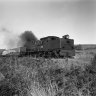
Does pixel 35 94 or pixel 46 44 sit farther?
pixel 46 44

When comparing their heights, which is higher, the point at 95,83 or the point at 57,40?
Result: the point at 57,40

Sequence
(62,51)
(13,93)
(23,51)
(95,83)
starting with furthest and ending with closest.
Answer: (23,51) → (62,51) → (95,83) → (13,93)

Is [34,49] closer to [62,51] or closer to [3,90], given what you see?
[62,51]

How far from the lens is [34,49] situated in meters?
23.0

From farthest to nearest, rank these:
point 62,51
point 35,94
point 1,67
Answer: point 62,51
point 1,67
point 35,94

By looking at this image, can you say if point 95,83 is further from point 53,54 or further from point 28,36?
point 28,36

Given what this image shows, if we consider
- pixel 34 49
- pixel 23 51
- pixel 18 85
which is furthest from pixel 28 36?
pixel 18 85

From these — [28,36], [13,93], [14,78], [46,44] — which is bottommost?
[13,93]

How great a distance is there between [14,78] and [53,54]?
13.5 m

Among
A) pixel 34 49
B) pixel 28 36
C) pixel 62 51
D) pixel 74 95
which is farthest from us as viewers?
pixel 28 36

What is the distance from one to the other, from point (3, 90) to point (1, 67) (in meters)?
2.74

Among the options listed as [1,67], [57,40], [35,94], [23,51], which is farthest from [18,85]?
[23,51]

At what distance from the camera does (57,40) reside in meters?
19.1

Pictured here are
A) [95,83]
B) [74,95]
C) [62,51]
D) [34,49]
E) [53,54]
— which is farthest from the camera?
[34,49]
